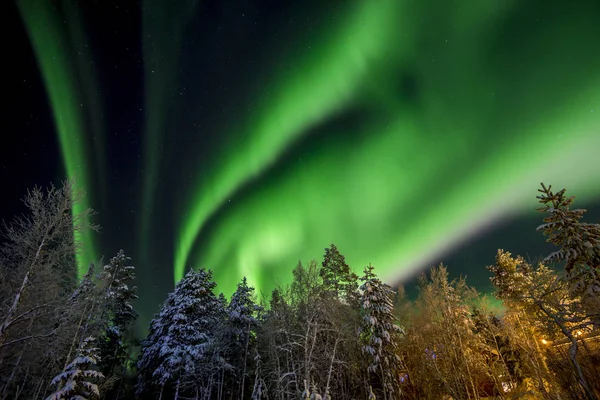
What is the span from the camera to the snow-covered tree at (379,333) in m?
24.3

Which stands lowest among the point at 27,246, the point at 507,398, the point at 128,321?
the point at 507,398

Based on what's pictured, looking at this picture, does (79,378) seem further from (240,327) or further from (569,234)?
(569,234)

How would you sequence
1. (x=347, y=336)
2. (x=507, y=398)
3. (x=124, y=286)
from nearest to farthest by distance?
(x=507, y=398) < (x=347, y=336) < (x=124, y=286)

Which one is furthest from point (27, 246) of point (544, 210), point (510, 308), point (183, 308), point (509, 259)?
point (509, 259)

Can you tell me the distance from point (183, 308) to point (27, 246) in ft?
64.3

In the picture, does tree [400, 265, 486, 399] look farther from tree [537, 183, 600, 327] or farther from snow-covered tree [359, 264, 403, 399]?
tree [537, 183, 600, 327]

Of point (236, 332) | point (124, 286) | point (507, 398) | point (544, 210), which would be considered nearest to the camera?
point (544, 210)

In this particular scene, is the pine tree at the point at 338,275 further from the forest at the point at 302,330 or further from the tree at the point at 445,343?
the tree at the point at 445,343

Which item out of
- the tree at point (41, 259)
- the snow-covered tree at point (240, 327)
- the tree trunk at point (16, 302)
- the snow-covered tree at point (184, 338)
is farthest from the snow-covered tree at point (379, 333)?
the tree trunk at point (16, 302)

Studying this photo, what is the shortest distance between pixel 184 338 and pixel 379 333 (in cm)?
1855

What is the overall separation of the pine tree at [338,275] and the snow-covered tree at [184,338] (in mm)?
12804

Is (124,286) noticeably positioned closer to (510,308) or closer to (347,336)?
(347,336)

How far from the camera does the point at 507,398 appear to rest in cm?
2259

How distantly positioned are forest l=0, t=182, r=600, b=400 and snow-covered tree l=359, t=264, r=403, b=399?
0.11 m
